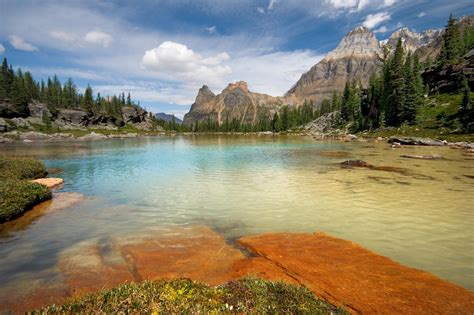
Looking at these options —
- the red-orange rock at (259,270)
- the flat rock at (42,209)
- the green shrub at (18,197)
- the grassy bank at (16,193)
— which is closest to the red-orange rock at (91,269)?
the red-orange rock at (259,270)

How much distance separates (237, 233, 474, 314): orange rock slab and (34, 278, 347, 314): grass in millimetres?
2363

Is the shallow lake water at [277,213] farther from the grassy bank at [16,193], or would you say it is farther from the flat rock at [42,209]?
the grassy bank at [16,193]

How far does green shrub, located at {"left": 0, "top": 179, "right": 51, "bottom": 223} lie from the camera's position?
1622 cm

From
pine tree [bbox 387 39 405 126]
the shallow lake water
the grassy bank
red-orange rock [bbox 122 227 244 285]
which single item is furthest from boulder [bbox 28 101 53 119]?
red-orange rock [bbox 122 227 244 285]

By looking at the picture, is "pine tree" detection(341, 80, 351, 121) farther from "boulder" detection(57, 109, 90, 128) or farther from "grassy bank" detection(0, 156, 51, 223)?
"boulder" detection(57, 109, 90, 128)

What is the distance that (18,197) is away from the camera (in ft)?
58.1

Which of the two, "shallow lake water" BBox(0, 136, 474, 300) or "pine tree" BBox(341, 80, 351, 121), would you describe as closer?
"shallow lake water" BBox(0, 136, 474, 300)

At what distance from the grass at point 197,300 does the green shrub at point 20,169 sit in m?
24.9

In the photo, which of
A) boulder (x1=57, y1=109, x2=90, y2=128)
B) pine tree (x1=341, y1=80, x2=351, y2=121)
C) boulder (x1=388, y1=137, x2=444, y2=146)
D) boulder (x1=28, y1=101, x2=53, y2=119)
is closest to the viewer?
boulder (x1=388, y1=137, x2=444, y2=146)

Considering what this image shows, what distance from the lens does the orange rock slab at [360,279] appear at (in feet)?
25.7

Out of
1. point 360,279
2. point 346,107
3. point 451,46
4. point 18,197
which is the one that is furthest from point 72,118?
point 451,46

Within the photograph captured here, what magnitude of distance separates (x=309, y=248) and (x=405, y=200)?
487 inches

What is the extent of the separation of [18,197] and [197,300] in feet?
59.0

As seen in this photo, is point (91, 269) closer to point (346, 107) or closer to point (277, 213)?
point (277, 213)
